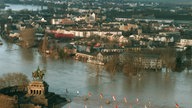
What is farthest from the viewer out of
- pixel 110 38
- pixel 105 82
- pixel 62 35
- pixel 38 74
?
pixel 62 35

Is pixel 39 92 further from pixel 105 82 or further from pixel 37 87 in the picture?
pixel 105 82

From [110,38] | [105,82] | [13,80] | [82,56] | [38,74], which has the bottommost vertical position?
[110,38]

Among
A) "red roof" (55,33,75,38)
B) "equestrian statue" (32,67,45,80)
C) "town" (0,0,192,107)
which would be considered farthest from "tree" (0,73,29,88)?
"red roof" (55,33,75,38)

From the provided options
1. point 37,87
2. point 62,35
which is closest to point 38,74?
point 37,87

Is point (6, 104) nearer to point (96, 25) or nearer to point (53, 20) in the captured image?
point (96, 25)

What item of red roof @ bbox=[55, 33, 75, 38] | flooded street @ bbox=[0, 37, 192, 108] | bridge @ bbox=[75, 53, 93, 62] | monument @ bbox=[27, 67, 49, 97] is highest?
monument @ bbox=[27, 67, 49, 97]

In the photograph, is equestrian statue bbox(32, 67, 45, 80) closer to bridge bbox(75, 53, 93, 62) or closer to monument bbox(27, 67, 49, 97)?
monument bbox(27, 67, 49, 97)
